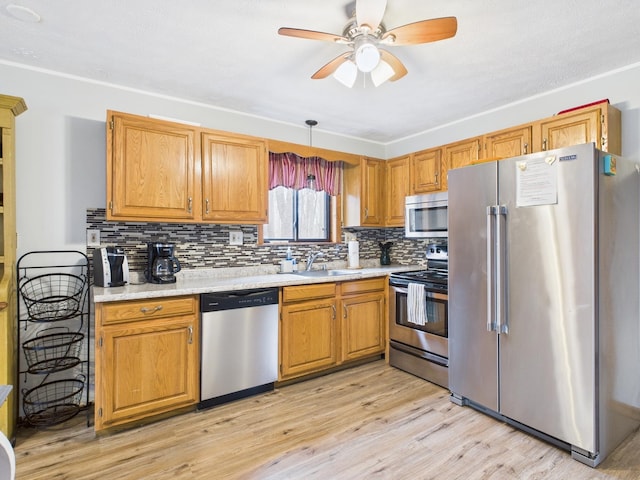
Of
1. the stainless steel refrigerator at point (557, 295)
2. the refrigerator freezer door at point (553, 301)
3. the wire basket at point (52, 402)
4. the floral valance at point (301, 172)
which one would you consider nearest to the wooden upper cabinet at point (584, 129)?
the stainless steel refrigerator at point (557, 295)

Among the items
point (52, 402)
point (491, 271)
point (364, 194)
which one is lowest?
point (52, 402)

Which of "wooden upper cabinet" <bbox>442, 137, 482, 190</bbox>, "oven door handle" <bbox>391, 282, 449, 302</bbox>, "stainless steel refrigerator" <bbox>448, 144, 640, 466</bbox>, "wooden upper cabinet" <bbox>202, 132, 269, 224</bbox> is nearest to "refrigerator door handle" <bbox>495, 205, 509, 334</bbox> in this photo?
"stainless steel refrigerator" <bbox>448, 144, 640, 466</bbox>

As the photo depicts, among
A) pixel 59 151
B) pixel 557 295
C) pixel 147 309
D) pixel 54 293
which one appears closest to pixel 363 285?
pixel 557 295

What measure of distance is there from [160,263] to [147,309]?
0.47m

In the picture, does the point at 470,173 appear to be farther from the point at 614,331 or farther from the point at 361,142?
the point at 361,142

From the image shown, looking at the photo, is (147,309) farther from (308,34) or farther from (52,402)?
(308,34)

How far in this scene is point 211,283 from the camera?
8.68 feet

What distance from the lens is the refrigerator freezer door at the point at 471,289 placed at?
7.72 feet

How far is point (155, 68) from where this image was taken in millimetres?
2451

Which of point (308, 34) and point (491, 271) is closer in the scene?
point (308, 34)

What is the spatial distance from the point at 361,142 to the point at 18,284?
3.41 meters

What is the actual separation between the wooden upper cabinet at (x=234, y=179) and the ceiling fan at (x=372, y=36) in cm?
103

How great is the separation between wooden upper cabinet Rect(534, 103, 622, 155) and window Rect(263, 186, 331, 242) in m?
2.10

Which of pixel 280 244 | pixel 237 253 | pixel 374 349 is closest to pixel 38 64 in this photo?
pixel 237 253
